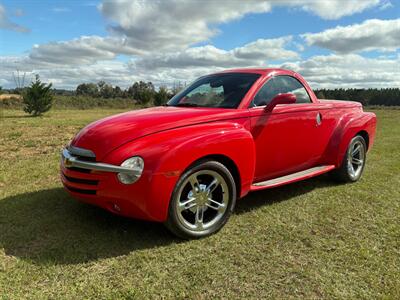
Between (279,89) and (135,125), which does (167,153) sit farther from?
(279,89)

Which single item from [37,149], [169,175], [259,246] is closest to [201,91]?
[169,175]

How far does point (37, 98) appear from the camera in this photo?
24.6 metres

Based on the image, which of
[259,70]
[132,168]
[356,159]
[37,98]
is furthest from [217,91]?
[37,98]

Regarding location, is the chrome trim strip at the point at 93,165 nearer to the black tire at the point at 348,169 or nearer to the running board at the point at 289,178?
the running board at the point at 289,178

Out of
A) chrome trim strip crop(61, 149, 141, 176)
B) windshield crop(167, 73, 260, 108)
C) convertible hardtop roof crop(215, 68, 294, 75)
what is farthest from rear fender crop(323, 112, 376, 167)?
chrome trim strip crop(61, 149, 141, 176)

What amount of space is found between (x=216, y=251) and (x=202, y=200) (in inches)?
20.5

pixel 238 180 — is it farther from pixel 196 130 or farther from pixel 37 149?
pixel 37 149

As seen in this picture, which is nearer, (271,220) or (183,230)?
(183,230)

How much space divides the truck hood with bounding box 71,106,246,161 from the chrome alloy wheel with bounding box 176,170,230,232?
559 millimetres

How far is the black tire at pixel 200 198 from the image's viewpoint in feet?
10.6

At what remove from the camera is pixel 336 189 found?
16.8 ft

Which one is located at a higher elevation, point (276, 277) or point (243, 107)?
point (243, 107)

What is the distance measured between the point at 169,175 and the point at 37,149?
20.3 feet

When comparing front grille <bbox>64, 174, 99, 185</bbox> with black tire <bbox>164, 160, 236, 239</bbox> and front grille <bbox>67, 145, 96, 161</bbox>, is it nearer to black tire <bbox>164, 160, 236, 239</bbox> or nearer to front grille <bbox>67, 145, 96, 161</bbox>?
front grille <bbox>67, 145, 96, 161</bbox>
